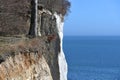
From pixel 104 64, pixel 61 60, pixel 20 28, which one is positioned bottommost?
pixel 104 64

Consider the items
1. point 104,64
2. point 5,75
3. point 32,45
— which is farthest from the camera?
point 104,64

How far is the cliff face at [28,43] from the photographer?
1667cm

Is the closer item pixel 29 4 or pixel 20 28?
pixel 20 28

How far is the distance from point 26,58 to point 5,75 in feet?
6.90

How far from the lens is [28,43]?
1945cm

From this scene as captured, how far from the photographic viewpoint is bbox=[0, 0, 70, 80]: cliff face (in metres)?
16.7

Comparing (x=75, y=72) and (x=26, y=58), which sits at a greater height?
(x=26, y=58)

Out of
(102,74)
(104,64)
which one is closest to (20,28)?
(102,74)

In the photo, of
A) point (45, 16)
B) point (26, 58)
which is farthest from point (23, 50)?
point (45, 16)

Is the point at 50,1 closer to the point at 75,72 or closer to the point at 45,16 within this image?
the point at 45,16

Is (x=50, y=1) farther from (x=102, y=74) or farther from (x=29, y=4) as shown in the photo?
(x=102, y=74)

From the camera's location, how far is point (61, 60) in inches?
1016

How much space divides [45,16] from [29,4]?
163cm

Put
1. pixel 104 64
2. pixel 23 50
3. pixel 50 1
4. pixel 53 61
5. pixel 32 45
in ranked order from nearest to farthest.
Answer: pixel 23 50
pixel 32 45
pixel 53 61
pixel 50 1
pixel 104 64
